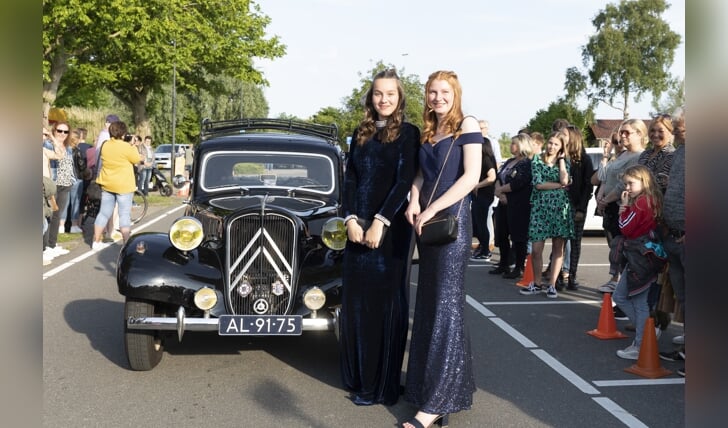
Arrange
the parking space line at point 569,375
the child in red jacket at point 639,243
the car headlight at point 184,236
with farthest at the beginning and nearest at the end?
1. the child in red jacket at point 639,243
2. the car headlight at point 184,236
3. the parking space line at point 569,375

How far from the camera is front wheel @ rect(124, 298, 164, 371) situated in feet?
16.2

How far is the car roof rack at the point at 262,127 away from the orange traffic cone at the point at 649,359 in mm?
3607

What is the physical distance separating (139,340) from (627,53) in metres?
58.9

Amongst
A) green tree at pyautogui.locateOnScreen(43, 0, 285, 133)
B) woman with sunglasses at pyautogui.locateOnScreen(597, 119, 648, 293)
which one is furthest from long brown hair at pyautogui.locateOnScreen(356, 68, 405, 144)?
green tree at pyautogui.locateOnScreen(43, 0, 285, 133)

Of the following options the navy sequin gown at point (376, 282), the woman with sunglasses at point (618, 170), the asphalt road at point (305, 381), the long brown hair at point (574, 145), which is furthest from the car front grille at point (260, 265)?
the long brown hair at point (574, 145)

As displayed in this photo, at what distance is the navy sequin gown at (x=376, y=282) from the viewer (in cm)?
446

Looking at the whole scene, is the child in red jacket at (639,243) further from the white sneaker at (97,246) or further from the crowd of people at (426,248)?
the white sneaker at (97,246)

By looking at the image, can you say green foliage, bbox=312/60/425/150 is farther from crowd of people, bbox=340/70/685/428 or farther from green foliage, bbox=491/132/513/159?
crowd of people, bbox=340/70/685/428

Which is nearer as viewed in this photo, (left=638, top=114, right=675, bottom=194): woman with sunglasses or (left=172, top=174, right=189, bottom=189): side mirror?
(left=638, top=114, right=675, bottom=194): woman with sunglasses

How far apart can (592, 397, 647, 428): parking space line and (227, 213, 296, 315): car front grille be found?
2.28m

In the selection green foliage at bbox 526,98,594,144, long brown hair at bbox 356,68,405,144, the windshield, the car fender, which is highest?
green foliage at bbox 526,98,594,144

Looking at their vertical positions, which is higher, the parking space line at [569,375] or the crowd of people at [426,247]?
the crowd of people at [426,247]
